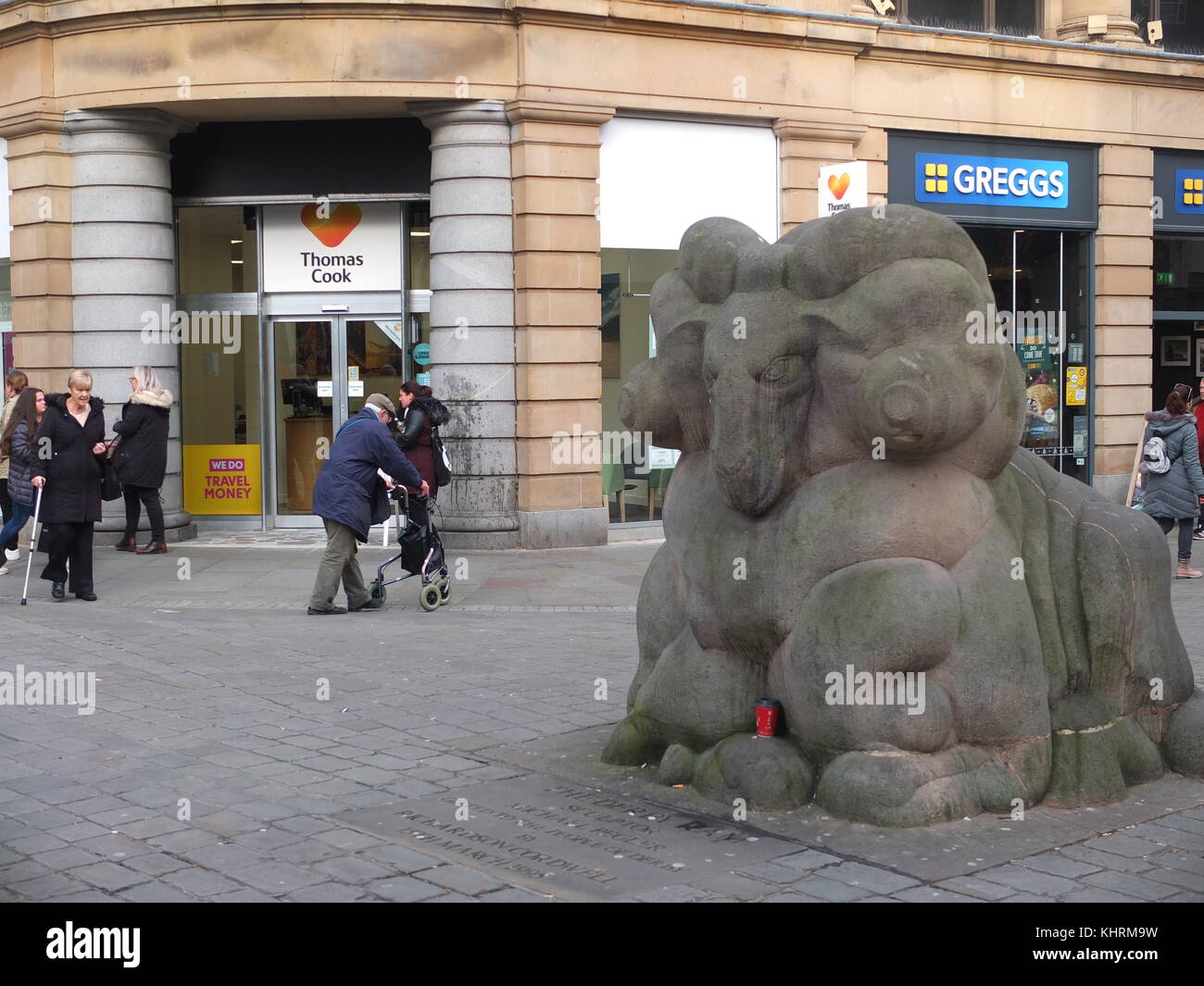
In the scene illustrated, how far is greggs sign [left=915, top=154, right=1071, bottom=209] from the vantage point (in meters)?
19.4

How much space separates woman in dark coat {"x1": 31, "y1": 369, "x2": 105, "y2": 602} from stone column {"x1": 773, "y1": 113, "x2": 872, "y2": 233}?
843cm

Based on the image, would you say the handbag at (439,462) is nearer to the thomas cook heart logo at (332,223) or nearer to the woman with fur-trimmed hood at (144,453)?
the woman with fur-trimmed hood at (144,453)

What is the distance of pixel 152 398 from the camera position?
16.0 meters

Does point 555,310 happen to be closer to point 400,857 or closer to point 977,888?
point 400,857

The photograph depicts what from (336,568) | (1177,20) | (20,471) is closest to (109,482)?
(20,471)

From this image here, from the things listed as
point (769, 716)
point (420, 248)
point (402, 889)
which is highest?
point (420, 248)

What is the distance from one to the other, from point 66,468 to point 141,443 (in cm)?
303

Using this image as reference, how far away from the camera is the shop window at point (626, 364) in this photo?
1720 cm

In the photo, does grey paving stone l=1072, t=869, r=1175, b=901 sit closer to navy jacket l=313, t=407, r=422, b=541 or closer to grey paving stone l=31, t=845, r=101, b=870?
grey paving stone l=31, t=845, r=101, b=870

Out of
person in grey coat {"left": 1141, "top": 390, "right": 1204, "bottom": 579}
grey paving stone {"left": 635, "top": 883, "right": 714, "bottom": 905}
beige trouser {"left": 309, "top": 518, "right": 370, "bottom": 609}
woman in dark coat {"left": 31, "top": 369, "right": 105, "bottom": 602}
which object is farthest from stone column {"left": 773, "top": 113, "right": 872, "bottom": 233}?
grey paving stone {"left": 635, "top": 883, "right": 714, "bottom": 905}

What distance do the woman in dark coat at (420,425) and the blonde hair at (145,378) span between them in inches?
126

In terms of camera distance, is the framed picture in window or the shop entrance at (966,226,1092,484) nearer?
the shop entrance at (966,226,1092,484)

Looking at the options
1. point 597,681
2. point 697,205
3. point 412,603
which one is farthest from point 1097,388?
point 597,681

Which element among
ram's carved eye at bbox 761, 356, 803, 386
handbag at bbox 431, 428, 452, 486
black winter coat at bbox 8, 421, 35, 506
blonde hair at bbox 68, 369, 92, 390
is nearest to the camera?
ram's carved eye at bbox 761, 356, 803, 386
